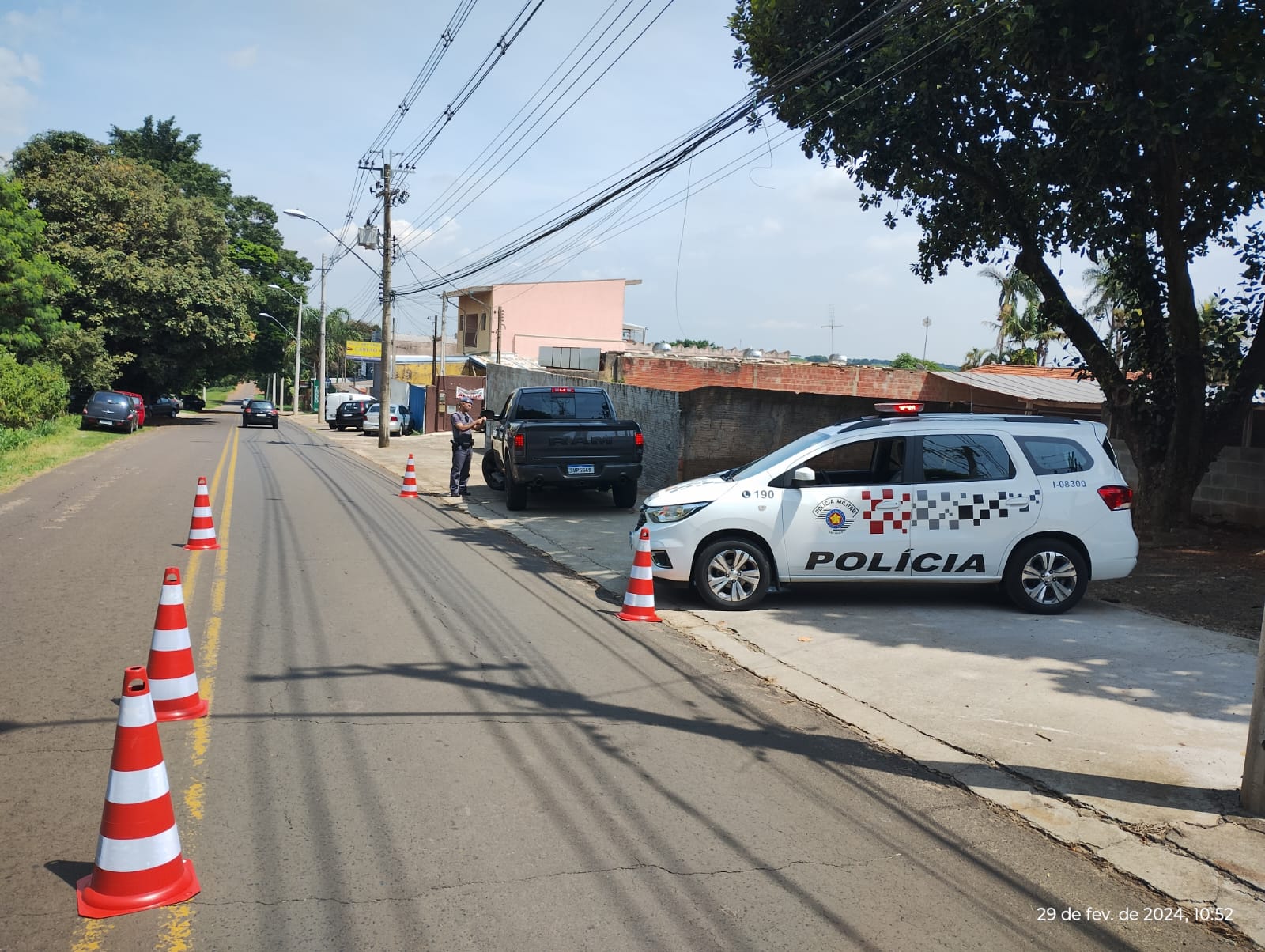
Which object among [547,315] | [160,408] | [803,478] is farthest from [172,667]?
[547,315]

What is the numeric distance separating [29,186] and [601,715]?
1838 inches

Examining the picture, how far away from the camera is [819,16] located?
532 inches

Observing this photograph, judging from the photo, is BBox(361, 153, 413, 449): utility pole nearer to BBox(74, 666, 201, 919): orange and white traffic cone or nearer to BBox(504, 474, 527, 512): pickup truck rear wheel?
BBox(504, 474, 527, 512): pickup truck rear wheel

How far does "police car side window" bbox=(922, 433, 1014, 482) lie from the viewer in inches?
349

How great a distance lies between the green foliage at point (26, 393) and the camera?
2505 centimetres

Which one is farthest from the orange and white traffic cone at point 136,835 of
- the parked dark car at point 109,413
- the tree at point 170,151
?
the tree at point 170,151

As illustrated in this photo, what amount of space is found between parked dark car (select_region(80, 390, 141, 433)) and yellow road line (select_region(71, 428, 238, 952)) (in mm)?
27086

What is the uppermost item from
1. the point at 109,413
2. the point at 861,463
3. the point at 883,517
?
the point at 861,463

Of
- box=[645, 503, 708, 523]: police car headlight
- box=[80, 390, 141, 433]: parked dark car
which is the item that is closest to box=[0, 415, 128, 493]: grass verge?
box=[80, 390, 141, 433]: parked dark car

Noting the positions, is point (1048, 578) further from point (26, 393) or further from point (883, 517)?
point (26, 393)

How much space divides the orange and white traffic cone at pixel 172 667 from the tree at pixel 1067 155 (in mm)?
8543

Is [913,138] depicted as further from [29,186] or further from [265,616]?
[29,186]

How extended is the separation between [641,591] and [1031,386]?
17262mm

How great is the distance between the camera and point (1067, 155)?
1152 centimetres
